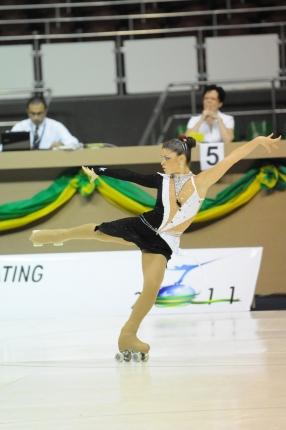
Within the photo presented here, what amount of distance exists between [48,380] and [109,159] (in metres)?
3.82

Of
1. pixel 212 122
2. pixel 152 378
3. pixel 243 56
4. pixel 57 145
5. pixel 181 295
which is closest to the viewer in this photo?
pixel 152 378

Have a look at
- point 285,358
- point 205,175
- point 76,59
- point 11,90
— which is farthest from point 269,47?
point 285,358

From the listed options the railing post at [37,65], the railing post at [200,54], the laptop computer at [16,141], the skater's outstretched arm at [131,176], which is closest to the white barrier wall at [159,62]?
the railing post at [200,54]

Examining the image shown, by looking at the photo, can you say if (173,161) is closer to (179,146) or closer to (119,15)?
(179,146)

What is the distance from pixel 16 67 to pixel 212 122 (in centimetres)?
324

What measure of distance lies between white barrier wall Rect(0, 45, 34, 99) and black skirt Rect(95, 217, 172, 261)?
18.0 feet

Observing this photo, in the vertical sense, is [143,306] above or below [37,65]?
below

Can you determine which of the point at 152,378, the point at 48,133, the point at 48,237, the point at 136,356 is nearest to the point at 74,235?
the point at 48,237

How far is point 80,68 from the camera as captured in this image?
10.5m

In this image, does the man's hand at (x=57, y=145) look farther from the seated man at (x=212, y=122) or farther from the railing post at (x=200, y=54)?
the railing post at (x=200, y=54)

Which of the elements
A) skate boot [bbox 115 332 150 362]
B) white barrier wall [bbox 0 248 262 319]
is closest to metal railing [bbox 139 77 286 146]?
white barrier wall [bbox 0 248 262 319]

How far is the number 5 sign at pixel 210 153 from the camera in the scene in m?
7.84

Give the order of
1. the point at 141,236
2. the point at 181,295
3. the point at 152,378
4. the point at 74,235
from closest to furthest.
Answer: the point at 152,378 < the point at 141,236 < the point at 74,235 < the point at 181,295

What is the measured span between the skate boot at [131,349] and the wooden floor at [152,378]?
85 millimetres
